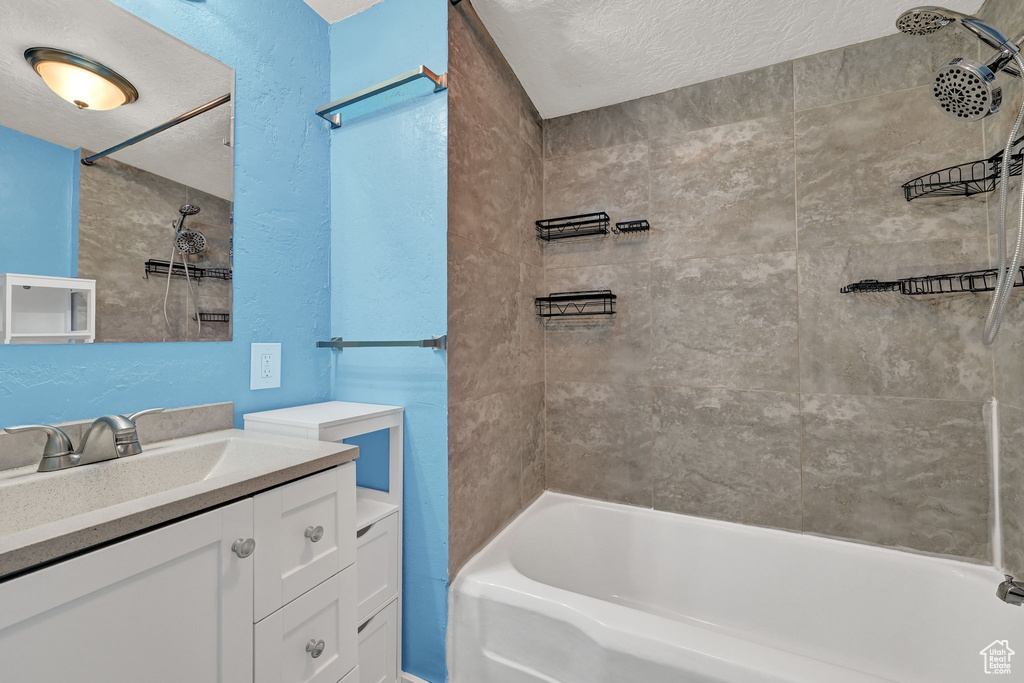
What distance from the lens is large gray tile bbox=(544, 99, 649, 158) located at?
1.95 meters

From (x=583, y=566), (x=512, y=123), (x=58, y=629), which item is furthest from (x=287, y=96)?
(x=583, y=566)

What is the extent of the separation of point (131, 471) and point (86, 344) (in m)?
0.32

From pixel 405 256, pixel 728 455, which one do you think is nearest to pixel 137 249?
pixel 405 256

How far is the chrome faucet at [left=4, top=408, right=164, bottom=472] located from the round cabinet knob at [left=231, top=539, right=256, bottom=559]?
1.30 feet

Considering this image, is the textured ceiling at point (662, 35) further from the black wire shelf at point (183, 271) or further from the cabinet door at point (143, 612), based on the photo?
the cabinet door at point (143, 612)

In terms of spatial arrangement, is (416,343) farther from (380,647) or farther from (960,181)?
(960,181)

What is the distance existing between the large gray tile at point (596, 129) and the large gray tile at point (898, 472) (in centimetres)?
138

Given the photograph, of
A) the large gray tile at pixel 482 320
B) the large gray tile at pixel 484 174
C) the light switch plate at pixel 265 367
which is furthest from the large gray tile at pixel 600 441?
the light switch plate at pixel 265 367

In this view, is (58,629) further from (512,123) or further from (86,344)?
(512,123)

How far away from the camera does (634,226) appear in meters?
1.90

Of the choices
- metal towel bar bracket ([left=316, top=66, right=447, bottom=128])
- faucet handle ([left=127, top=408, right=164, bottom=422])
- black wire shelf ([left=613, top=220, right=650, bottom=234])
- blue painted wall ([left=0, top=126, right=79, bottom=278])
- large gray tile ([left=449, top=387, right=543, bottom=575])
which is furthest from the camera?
black wire shelf ([left=613, top=220, right=650, bottom=234])

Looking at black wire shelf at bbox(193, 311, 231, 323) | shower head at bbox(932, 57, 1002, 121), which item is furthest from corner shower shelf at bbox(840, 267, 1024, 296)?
black wire shelf at bbox(193, 311, 231, 323)

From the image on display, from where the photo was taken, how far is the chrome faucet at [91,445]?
841 mm

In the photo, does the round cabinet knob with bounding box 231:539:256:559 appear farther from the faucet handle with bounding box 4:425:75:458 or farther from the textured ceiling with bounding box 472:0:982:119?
the textured ceiling with bounding box 472:0:982:119
